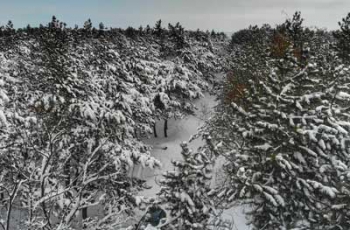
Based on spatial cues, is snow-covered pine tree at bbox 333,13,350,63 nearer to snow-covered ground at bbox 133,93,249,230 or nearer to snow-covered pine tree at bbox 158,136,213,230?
snow-covered ground at bbox 133,93,249,230

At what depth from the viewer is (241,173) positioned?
1271cm

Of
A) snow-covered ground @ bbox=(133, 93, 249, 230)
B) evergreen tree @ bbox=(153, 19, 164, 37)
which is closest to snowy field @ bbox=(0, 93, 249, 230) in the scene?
snow-covered ground @ bbox=(133, 93, 249, 230)

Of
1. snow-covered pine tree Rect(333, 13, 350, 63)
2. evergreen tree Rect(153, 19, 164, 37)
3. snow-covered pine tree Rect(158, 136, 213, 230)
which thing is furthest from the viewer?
evergreen tree Rect(153, 19, 164, 37)

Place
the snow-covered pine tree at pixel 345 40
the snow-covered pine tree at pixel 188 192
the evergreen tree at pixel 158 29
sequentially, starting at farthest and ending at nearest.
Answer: the evergreen tree at pixel 158 29 → the snow-covered pine tree at pixel 345 40 → the snow-covered pine tree at pixel 188 192

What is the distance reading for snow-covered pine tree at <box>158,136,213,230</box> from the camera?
12.4 m

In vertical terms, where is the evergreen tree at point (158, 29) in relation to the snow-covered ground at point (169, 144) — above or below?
above

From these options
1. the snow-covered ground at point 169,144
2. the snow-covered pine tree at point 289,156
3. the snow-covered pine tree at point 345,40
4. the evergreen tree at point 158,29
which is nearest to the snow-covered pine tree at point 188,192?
the snow-covered pine tree at point 289,156

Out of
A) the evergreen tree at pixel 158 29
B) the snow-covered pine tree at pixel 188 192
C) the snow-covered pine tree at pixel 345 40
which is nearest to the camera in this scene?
the snow-covered pine tree at pixel 188 192

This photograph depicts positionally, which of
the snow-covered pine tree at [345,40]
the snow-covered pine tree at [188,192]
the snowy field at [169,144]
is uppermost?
the snow-covered pine tree at [345,40]

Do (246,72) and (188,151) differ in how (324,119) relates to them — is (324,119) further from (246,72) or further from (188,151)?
(246,72)

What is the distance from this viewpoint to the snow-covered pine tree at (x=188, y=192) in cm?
1238

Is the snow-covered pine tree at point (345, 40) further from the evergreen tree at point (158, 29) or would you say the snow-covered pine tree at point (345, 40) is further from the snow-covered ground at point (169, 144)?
the evergreen tree at point (158, 29)

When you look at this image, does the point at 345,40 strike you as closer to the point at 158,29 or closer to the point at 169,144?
the point at 169,144

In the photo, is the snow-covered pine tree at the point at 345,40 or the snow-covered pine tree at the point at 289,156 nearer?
the snow-covered pine tree at the point at 289,156
